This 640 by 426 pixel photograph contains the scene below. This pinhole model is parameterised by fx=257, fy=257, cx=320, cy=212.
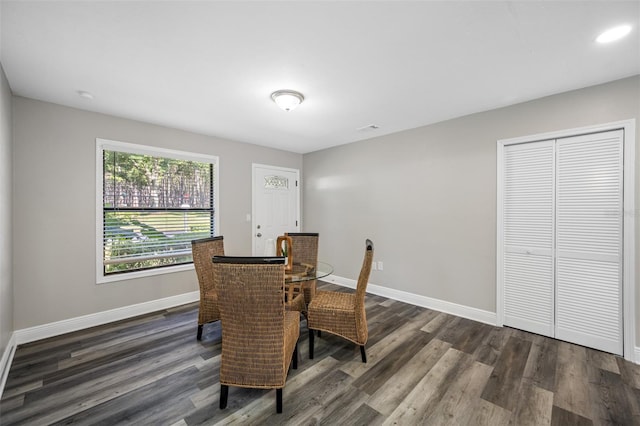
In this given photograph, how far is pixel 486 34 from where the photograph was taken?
1.72 metres

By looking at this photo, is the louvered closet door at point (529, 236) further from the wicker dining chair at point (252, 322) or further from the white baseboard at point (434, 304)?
the wicker dining chair at point (252, 322)

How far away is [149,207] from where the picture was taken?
340 cm

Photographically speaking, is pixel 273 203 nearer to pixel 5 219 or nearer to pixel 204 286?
pixel 204 286

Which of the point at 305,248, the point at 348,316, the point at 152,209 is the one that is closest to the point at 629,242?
the point at 348,316

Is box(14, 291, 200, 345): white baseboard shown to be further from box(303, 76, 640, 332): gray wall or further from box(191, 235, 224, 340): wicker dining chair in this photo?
box(303, 76, 640, 332): gray wall

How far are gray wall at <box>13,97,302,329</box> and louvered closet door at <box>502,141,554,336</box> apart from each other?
4396 mm

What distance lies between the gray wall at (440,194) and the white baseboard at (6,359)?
386 cm

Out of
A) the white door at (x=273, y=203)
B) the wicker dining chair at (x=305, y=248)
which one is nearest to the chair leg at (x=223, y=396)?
the wicker dining chair at (x=305, y=248)

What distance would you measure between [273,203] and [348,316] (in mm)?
2980

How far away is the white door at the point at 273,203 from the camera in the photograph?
14.9ft

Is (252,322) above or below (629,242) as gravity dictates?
below

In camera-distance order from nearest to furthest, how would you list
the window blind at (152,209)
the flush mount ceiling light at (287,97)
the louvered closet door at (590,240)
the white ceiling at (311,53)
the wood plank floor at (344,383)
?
the white ceiling at (311,53)
the wood plank floor at (344,383)
the louvered closet door at (590,240)
the flush mount ceiling light at (287,97)
the window blind at (152,209)

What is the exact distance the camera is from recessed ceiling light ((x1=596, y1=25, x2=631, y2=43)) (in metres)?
1.67

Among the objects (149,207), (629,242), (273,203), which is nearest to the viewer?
(629,242)
